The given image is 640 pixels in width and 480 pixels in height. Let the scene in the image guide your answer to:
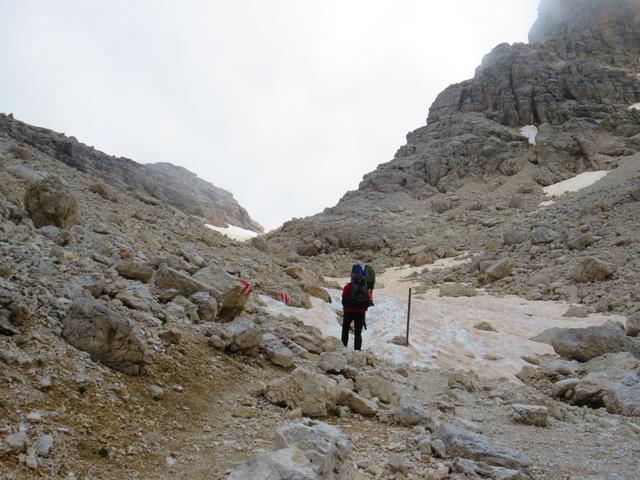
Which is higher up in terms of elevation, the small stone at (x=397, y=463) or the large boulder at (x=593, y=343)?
the large boulder at (x=593, y=343)

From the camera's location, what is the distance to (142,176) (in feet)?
218

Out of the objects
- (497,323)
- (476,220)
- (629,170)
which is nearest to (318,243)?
(476,220)

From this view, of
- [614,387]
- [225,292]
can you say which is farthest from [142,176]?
[614,387]

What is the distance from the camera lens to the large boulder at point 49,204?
948cm

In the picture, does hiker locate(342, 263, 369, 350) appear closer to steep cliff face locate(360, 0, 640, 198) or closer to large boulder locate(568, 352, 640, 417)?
large boulder locate(568, 352, 640, 417)

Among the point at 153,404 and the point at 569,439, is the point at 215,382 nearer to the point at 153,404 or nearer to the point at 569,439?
the point at 153,404

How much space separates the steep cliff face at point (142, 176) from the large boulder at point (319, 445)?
2474 cm

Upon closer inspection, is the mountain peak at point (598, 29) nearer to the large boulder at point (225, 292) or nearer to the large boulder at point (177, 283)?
the large boulder at point (225, 292)

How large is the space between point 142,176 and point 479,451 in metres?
69.2

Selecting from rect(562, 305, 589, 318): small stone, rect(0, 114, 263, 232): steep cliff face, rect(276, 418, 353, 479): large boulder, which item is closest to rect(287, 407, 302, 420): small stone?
rect(276, 418, 353, 479): large boulder

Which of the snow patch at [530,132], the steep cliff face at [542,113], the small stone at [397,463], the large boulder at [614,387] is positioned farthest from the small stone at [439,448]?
the snow patch at [530,132]

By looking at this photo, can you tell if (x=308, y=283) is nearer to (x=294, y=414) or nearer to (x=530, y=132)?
(x=294, y=414)

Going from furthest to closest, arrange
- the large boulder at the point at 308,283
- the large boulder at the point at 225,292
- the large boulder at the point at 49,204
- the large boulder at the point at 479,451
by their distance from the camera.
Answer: the large boulder at the point at 308,283
the large boulder at the point at 49,204
the large boulder at the point at 225,292
the large boulder at the point at 479,451

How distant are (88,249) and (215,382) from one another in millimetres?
4513
